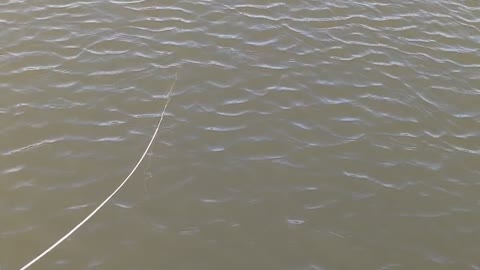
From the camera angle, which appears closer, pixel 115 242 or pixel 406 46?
pixel 115 242

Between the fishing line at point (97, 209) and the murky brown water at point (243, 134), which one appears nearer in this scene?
the fishing line at point (97, 209)

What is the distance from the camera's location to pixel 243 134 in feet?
36.2

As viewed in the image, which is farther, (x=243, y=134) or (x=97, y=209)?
(x=243, y=134)

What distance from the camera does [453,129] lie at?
1149 centimetres

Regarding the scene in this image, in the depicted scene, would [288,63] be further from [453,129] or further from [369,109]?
[453,129]

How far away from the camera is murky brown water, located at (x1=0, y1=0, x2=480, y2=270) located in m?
9.31

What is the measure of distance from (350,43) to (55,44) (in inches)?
257

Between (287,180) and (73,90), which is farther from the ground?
(73,90)

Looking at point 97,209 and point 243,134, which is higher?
point 243,134

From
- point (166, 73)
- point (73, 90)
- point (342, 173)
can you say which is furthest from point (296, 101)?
point (73, 90)

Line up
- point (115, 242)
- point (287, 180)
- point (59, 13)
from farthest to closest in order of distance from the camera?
point (59, 13)
point (287, 180)
point (115, 242)

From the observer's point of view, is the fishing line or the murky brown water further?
the murky brown water

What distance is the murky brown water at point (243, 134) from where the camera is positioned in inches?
367

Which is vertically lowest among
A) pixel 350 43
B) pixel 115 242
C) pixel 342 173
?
pixel 115 242
